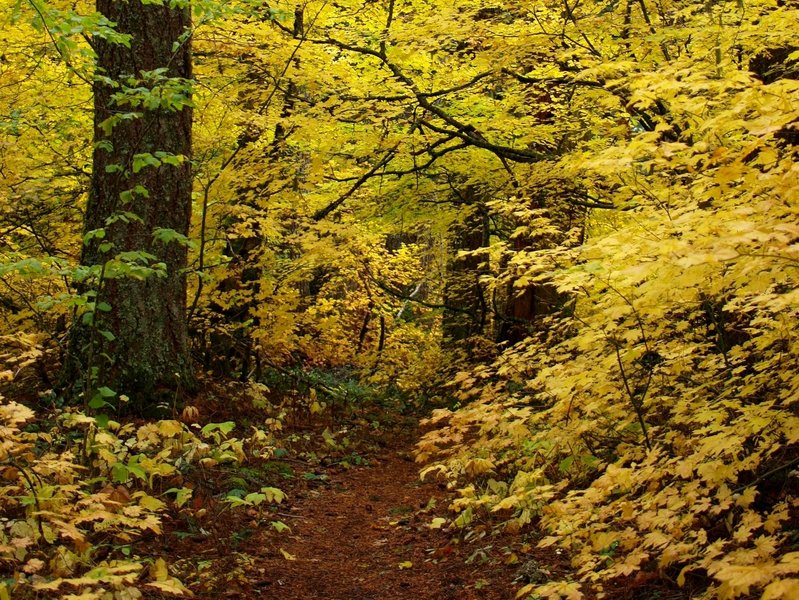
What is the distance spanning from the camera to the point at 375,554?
5.33m

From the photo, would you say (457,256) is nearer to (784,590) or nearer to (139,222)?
(139,222)

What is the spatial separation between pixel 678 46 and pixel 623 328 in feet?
13.0

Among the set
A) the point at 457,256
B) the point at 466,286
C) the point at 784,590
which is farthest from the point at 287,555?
the point at 466,286

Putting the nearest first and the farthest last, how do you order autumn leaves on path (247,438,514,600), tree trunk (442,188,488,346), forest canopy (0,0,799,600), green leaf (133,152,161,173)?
forest canopy (0,0,799,600) < green leaf (133,152,161,173) < autumn leaves on path (247,438,514,600) < tree trunk (442,188,488,346)

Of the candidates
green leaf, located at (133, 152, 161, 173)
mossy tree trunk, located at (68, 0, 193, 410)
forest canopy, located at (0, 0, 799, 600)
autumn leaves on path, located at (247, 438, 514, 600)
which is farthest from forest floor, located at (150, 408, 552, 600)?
green leaf, located at (133, 152, 161, 173)

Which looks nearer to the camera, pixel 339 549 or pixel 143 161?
pixel 143 161

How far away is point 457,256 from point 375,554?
380cm

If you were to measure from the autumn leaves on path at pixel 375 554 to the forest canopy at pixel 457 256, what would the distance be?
1.20 feet

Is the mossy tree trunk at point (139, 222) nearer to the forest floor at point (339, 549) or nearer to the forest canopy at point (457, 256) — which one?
the forest canopy at point (457, 256)

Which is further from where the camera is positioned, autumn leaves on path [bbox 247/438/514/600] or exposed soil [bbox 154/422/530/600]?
autumn leaves on path [bbox 247/438/514/600]

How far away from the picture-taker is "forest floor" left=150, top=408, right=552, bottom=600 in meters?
4.36

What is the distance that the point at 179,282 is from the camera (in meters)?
6.58

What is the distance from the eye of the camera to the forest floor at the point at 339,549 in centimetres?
436

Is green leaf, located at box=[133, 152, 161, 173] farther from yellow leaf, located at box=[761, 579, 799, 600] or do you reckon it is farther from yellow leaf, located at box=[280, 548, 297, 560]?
yellow leaf, located at box=[761, 579, 799, 600]
